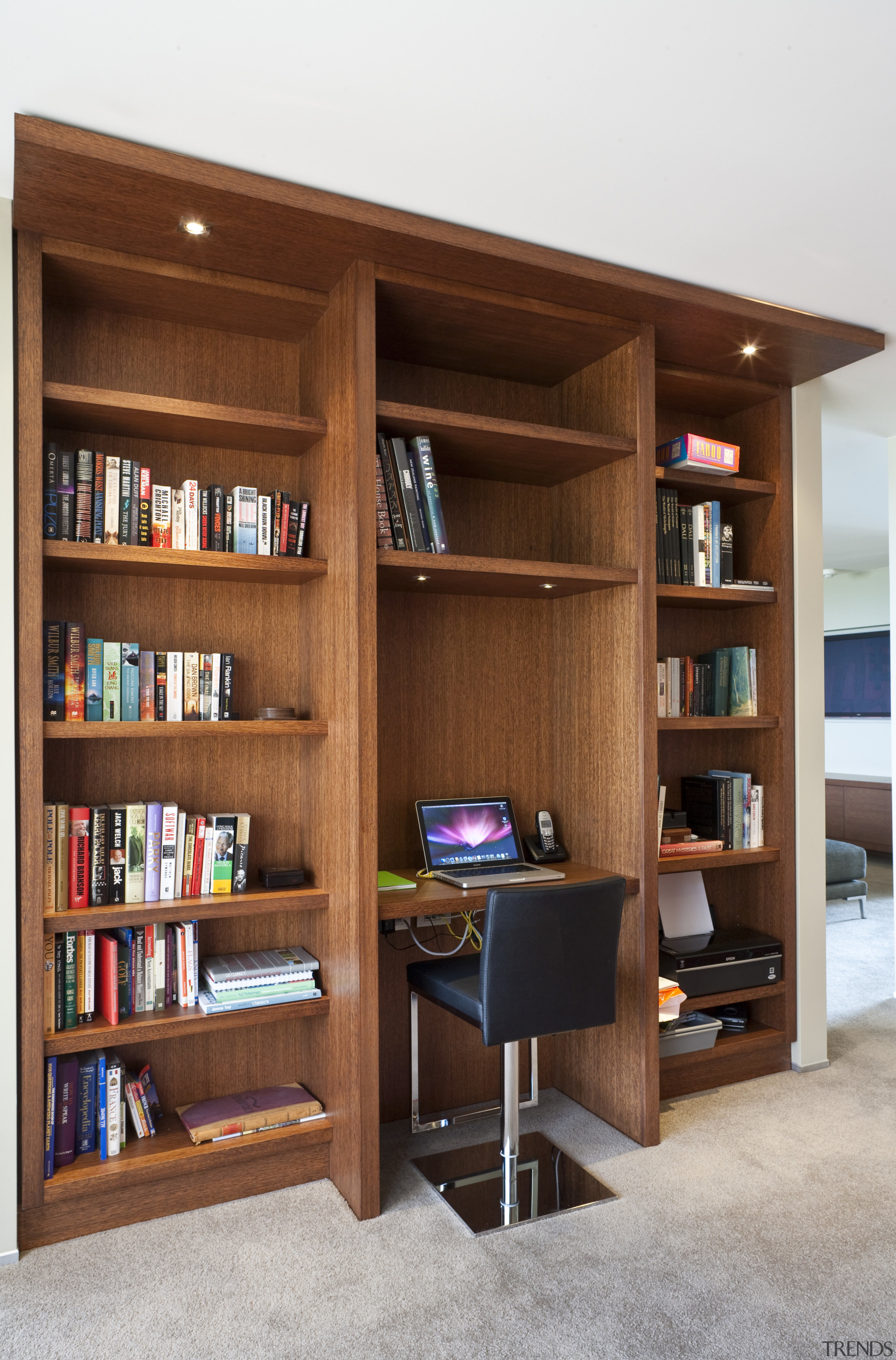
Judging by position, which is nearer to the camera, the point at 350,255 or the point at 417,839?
the point at 350,255

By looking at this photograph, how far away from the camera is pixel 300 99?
180cm

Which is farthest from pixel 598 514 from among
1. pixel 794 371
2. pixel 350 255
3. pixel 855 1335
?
pixel 855 1335

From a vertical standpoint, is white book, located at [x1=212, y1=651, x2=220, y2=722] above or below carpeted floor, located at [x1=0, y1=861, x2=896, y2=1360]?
above

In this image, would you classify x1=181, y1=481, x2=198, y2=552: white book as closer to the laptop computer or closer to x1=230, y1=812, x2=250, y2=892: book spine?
x1=230, y1=812, x2=250, y2=892: book spine

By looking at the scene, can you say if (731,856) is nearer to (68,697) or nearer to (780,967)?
(780,967)

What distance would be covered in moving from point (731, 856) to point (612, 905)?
36.4 inches

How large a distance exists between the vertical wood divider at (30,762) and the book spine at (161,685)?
322mm

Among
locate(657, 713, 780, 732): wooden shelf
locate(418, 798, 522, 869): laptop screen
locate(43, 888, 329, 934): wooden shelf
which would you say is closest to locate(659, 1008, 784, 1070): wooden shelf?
locate(418, 798, 522, 869): laptop screen

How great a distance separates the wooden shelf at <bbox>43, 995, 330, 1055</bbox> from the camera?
2211 millimetres

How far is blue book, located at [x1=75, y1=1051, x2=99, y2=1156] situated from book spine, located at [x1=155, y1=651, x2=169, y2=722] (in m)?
0.89

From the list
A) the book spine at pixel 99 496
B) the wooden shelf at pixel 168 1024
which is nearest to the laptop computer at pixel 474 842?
the wooden shelf at pixel 168 1024

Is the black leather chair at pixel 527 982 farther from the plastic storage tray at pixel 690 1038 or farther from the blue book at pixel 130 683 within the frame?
the blue book at pixel 130 683

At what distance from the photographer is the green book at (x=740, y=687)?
3.35m

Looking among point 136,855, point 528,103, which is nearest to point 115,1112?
point 136,855
